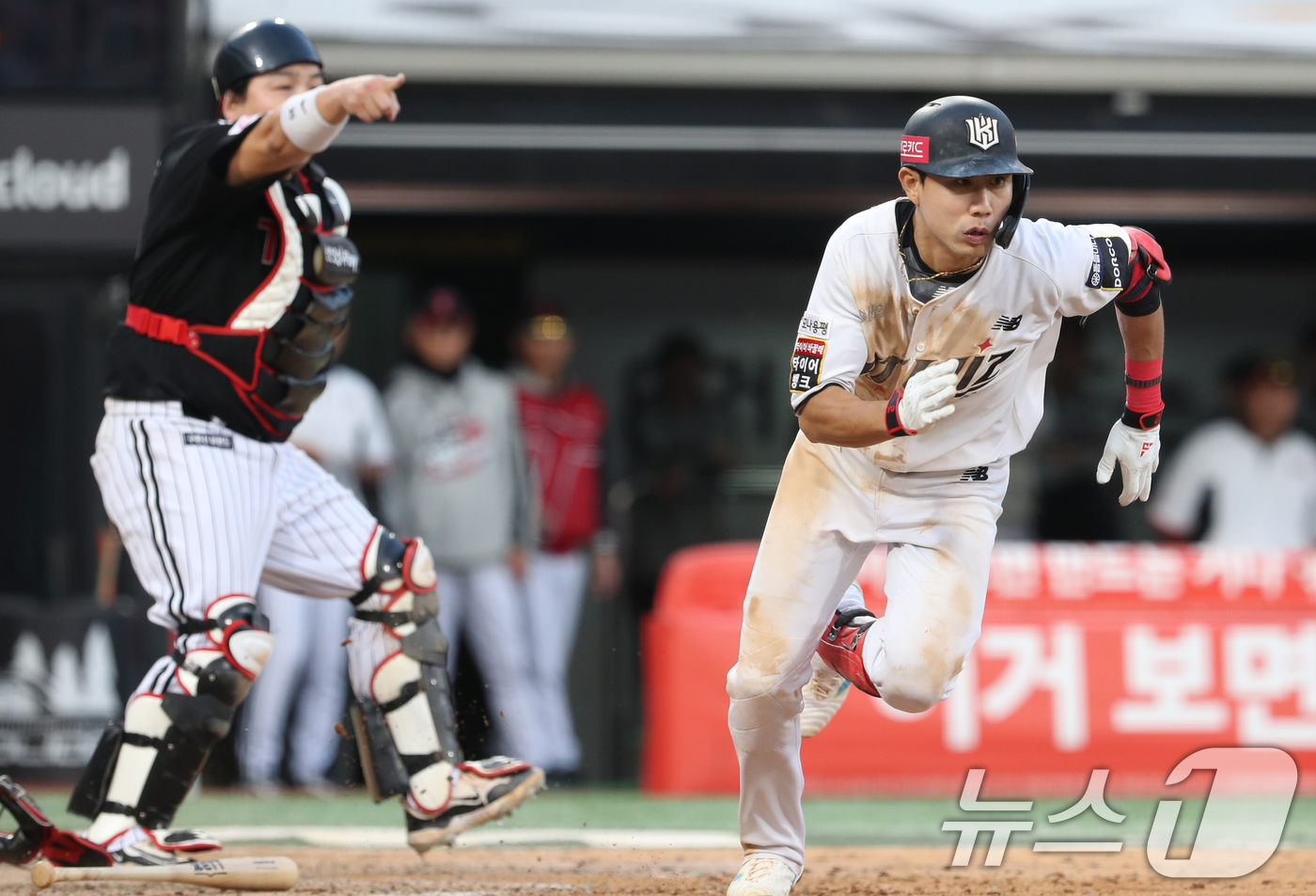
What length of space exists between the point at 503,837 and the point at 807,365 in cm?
278

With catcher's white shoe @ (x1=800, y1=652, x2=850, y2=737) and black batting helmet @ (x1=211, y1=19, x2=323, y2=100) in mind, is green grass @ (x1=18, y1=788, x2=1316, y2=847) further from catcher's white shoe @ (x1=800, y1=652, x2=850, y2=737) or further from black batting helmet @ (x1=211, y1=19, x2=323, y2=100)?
black batting helmet @ (x1=211, y1=19, x2=323, y2=100)

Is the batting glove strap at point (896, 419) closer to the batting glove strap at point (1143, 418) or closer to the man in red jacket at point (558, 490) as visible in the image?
the batting glove strap at point (1143, 418)

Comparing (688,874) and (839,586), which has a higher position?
(839,586)

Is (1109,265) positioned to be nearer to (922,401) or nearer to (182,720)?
(922,401)

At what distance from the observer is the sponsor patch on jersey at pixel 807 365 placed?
11.6 ft

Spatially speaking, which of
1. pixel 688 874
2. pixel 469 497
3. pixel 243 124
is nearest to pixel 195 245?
pixel 243 124

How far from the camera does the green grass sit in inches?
225

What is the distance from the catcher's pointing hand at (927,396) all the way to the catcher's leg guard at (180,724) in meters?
1.73

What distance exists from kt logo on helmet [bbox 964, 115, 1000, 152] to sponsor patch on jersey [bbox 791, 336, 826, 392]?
21.5 inches

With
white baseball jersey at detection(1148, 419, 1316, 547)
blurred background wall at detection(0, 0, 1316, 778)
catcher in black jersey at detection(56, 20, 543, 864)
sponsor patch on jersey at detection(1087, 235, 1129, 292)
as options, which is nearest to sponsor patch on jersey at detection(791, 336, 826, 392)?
sponsor patch on jersey at detection(1087, 235, 1129, 292)

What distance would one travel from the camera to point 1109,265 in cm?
375

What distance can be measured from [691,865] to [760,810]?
94cm

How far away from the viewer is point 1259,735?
6.77 meters

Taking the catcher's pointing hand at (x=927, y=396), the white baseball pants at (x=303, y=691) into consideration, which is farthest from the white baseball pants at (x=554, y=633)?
the catcher's pointing hand at (x=927, y=396)
